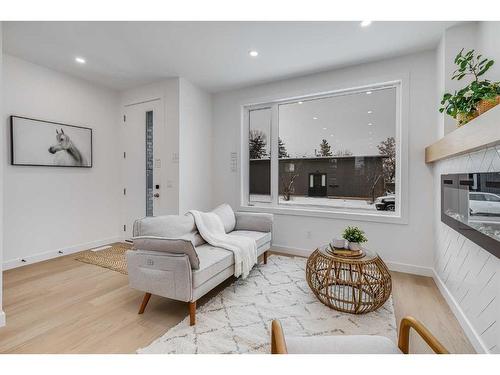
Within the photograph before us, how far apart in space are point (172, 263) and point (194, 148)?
239cm

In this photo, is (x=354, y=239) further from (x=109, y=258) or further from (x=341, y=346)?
(x=109, y=258)

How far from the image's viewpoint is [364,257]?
2137 mm

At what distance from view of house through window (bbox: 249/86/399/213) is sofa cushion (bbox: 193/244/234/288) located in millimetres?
1767

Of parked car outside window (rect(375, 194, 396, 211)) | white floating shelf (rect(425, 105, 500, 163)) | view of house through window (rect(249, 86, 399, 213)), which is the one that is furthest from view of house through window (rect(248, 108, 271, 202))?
white floating shelf (rect(425, 105, 500, 163))

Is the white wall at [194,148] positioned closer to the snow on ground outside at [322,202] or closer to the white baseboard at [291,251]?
the snow on ground outside at [322,202]

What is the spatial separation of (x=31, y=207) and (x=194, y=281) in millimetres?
2809

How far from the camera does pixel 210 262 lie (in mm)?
2139

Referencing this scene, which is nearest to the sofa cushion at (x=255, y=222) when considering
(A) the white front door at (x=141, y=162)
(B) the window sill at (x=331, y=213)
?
(B) the window sill at (x=331, y=213)

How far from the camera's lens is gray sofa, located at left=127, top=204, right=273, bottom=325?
74.6 inches

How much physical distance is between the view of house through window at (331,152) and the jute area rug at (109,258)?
2.14 metres

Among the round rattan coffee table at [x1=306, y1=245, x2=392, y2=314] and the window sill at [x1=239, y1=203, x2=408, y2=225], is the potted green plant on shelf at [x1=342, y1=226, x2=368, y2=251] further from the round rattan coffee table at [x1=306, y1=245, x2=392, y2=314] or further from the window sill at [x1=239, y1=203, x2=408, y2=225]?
the window sill at [x1=239, y1=203, x2=408, y2=225]

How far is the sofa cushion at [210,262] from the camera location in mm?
1968

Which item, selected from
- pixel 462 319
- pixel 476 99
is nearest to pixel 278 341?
pixel 462 319

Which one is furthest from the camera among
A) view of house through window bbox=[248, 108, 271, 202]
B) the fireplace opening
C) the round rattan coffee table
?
view of house through window bbox=[248, 108, 271, 202]
